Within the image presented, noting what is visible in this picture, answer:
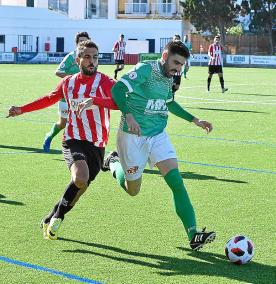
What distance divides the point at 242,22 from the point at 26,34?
21073mm

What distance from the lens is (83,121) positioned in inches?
298

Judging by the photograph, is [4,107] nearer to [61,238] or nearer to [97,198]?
[97,198]

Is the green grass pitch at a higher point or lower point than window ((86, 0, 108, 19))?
lower

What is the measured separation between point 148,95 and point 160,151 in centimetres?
52

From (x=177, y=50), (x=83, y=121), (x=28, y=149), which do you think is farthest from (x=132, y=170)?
(x=28, y=149)

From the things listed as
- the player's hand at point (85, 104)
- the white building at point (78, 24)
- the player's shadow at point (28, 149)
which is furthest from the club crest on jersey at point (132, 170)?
the white building at point (78, 24)

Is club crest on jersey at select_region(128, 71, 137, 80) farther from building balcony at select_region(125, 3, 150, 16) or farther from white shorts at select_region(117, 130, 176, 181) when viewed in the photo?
building balcony at select_region(125, 3, 150, 16)

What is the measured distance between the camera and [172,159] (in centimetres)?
712

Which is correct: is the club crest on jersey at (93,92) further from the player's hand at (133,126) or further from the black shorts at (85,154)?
the player's hand at (133,126)

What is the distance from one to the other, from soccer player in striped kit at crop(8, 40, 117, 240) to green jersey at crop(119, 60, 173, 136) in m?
0.28

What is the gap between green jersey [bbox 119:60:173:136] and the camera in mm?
7004

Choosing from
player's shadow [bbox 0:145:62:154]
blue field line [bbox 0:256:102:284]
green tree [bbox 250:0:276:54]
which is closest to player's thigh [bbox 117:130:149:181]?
blue field line [bbox 0:256:102:284]

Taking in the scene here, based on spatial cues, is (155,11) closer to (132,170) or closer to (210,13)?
(210,13)

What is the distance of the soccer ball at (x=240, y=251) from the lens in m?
6.41
